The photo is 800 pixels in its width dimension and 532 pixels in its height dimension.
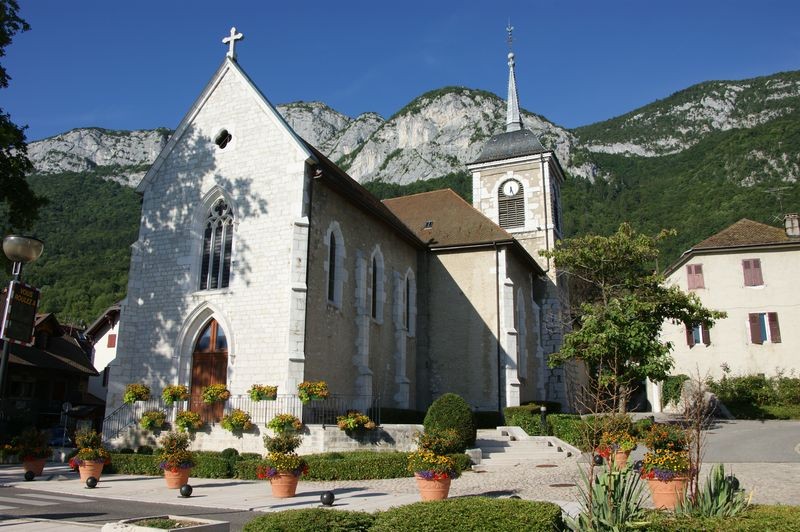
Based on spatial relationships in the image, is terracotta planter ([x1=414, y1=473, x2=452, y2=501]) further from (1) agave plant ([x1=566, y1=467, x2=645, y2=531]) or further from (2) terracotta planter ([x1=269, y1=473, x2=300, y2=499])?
(1) agave plant ([x1=566, y1=467, x2=645, y2=531])

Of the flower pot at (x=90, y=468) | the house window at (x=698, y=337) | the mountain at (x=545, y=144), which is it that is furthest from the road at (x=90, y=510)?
the house window at (x=698, y=337)

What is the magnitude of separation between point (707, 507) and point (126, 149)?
131 metres

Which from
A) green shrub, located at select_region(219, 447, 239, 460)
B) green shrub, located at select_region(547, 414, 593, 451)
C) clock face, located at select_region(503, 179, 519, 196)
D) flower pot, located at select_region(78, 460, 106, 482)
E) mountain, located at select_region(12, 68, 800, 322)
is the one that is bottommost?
flower pot, located at select_region(78, 460, 106, 482)

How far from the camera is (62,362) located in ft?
120

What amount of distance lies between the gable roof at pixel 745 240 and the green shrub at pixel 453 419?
25.5 meters

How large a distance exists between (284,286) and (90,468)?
7.26 m

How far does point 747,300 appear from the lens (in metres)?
37.0

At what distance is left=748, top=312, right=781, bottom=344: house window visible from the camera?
36.1 meters

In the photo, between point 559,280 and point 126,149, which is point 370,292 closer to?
point 559,280

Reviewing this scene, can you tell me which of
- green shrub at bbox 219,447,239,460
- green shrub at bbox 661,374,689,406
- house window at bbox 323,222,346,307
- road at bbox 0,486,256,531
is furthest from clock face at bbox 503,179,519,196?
road at bbox 0,486,256,531

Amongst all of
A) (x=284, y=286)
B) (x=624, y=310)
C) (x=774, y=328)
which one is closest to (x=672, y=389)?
(x=774, y=328)

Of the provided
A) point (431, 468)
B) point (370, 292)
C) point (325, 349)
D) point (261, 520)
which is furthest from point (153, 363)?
point (261, 520)

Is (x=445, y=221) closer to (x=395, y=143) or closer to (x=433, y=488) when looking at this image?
(x=433, y=488)

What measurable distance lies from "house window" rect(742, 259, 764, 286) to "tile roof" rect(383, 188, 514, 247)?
57.1ft
